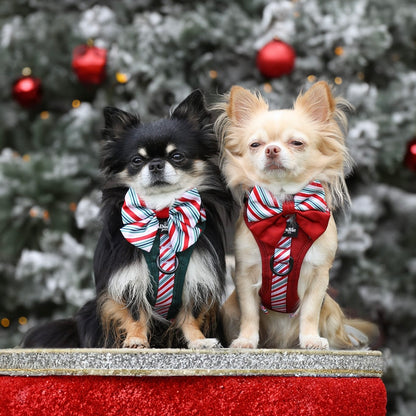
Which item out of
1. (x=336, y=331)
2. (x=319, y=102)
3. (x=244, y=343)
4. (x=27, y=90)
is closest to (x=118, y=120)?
(x=319, y=102)

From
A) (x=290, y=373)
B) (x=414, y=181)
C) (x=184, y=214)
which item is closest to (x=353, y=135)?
(x=414, y=181)

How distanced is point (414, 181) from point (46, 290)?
2.12 metres

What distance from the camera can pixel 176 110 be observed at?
1.62 metres

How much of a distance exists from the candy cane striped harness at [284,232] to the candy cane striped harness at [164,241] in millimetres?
156

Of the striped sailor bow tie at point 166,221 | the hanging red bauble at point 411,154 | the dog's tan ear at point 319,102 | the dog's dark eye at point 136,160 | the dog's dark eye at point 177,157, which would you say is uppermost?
the dog's tan ear at point 319,102

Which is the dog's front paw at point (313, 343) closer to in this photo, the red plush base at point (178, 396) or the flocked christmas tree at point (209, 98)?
the red plush base at point (178, 396)

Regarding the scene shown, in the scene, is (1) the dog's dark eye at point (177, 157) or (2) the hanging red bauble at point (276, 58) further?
(2) the hanging red bauble at point (276, 58)

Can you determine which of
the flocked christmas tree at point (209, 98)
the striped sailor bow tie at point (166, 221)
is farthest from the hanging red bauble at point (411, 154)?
the striped sailor bow tie at point (166, 221)

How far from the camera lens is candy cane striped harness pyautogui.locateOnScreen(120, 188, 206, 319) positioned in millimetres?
1463

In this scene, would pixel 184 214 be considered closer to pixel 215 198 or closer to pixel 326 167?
pixel 215 198

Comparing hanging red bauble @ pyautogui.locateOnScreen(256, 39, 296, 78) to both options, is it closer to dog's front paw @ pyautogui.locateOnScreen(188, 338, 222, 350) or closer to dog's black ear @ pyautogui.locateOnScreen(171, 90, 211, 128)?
dog's black ear @ pyautogui.locateOnScreen(171, 90, 211, 128)

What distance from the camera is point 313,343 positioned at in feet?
4.69

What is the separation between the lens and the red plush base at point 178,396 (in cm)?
122

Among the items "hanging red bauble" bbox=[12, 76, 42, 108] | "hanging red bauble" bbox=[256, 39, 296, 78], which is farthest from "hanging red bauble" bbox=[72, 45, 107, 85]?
"hanging red bauble" bbox=[256, 39, 296, 78]
